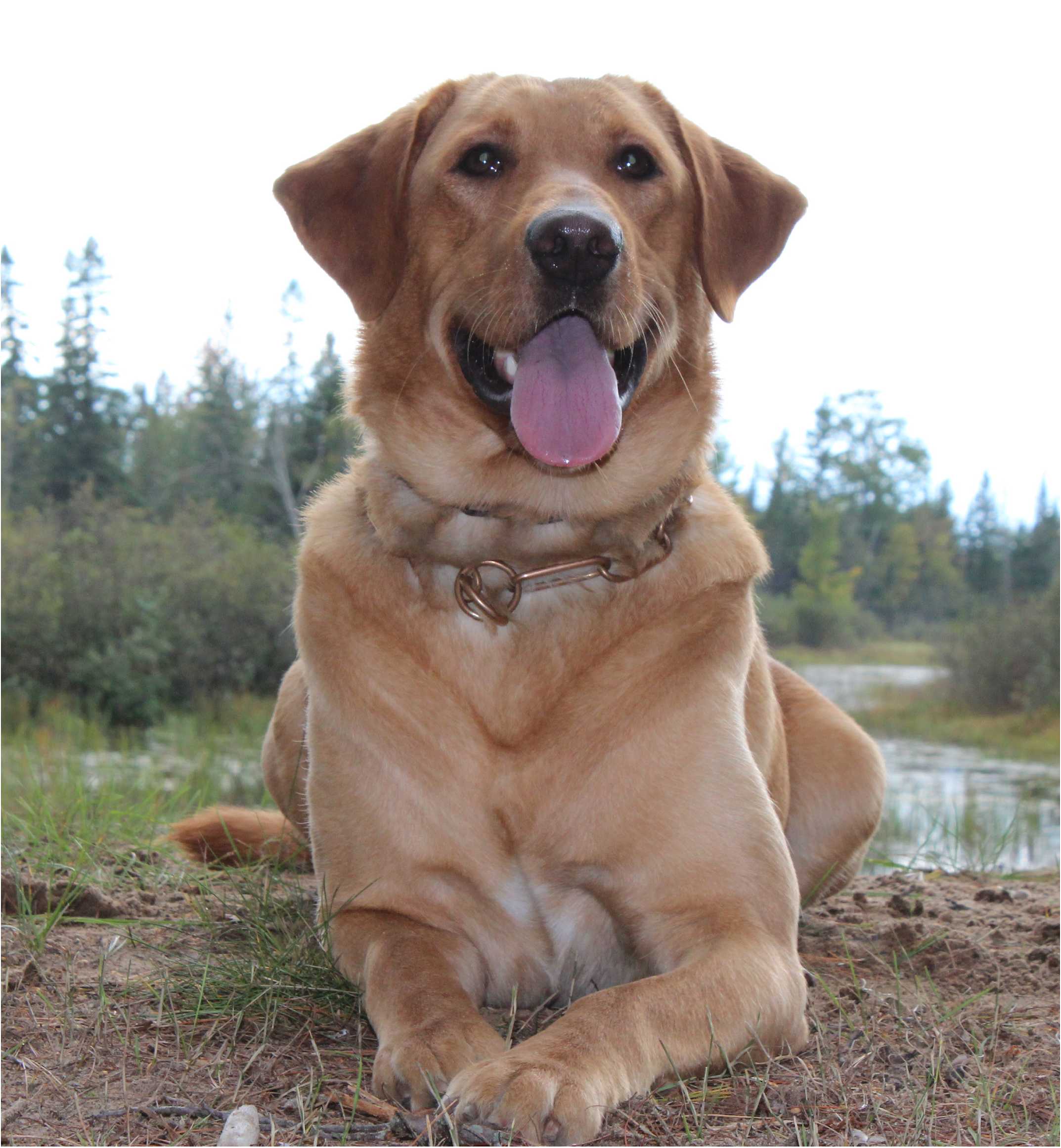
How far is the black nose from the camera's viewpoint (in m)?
2.75

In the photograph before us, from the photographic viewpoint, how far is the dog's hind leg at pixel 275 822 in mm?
4043

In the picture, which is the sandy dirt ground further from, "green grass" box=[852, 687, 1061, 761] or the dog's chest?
"green grass" box=[852, 687, 1061, 761]

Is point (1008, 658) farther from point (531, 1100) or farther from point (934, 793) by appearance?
point (531, 1100)

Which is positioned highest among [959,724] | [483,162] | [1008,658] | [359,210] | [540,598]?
[483,162]

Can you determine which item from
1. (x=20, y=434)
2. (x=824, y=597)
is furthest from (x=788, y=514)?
(x=20, y=434)

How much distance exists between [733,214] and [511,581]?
1321mm

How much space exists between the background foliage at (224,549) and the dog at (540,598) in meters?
11.8

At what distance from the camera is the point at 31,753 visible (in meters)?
5.98

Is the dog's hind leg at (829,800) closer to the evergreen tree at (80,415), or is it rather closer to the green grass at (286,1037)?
the green grass at (286,1037)

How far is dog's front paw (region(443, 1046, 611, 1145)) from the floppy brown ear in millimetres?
2113

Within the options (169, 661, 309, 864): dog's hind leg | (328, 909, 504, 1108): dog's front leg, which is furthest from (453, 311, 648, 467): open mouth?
(169, 661, 309, 864): dog's hind leg

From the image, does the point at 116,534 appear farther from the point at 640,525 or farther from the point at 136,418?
the point at 640,525

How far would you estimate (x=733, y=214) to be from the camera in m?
3.43

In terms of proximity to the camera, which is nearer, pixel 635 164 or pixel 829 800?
pixel 635 164
